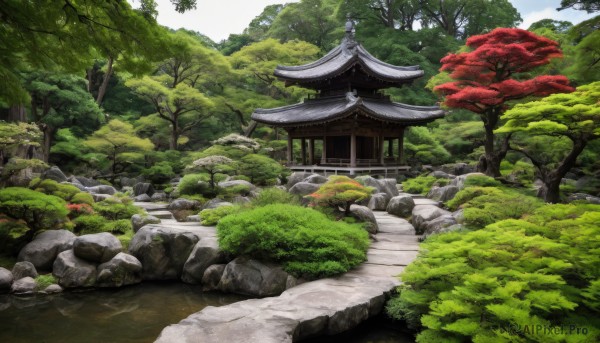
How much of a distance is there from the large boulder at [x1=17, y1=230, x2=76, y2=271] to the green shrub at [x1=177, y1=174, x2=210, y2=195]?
6.90m

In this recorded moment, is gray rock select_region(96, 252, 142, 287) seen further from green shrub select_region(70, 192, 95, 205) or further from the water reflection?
green shrub select_region(70, 192, 95, 205)

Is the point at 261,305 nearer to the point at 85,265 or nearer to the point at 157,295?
the point at 157,295

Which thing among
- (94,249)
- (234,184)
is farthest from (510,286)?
(234,184)

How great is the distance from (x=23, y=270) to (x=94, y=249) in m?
1.51

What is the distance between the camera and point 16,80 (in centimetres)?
500

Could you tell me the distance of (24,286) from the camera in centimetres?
758

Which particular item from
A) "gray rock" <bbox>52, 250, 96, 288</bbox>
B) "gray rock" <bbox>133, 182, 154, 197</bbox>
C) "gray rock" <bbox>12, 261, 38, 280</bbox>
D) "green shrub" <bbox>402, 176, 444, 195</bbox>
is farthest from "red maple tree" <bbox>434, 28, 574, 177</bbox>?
"gray rock" <bbox>133, 182, 154, 197</bbox>

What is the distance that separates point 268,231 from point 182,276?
2.62 m

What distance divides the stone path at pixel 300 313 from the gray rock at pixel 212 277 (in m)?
2.30

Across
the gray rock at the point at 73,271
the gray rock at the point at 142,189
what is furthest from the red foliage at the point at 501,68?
the gray rock at the point at 142,189

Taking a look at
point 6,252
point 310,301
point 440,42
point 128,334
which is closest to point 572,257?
point 310,301

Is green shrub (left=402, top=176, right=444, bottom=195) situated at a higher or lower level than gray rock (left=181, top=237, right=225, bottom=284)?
higher

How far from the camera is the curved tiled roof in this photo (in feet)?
66.6

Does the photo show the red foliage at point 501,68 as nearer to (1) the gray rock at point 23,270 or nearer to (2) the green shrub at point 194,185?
(2) the green shrub at point 194,185
